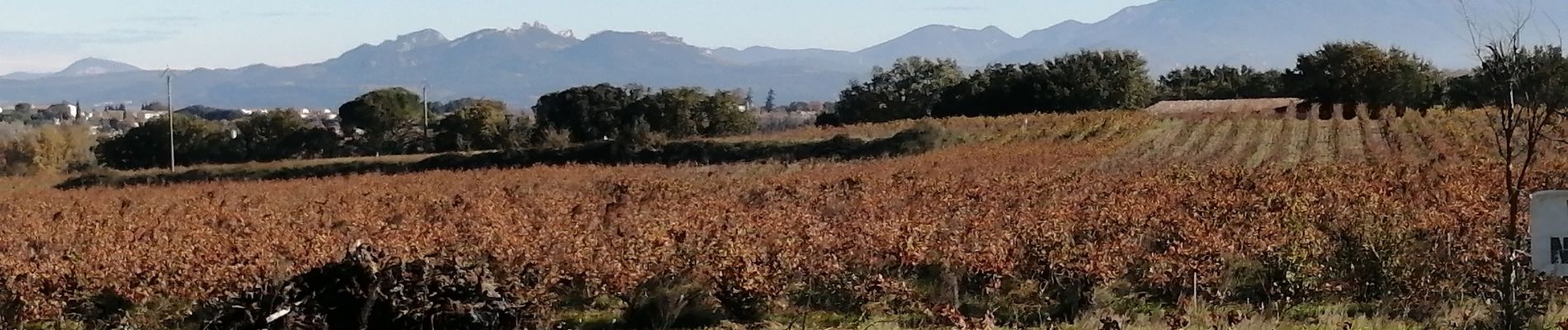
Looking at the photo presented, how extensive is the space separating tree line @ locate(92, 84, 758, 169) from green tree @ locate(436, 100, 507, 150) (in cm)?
4

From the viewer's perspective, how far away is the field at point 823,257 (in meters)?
7.62

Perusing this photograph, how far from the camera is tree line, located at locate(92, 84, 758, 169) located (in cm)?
5706

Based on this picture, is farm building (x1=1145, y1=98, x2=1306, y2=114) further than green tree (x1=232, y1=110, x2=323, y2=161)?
No

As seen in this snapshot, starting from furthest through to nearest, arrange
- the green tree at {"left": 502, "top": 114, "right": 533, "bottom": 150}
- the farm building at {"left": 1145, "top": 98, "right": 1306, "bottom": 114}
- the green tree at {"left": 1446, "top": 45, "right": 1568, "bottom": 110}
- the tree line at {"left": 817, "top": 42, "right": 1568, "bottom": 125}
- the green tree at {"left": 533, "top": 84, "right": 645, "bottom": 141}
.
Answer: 1. the green tree at {"left": 533, "top": 84, "right": 645, "bottom": 141}
2. the green tree at {"left": 502, "top": 114, "right": 533, "bottom": 150}
3. the tree line at {"left": 817, "top": 42, "right": 1568, "bottom": 125}
4. the farm building at {"left": 1145, "top": 98, "right": 1306, "bottom": 114}
5. the green tree at {"left": 1446, "top": 45, "right": 1568, "bottom": 110}

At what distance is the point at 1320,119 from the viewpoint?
118ft

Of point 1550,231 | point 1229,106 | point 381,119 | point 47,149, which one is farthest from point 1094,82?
point 1550,231

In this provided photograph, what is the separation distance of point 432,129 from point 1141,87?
1138 inches

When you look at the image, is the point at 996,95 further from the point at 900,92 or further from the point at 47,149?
the point at 47,149

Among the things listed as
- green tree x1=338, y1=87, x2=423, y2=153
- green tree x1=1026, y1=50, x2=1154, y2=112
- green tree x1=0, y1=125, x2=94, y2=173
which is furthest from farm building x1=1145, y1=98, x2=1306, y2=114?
Result: green tree x1=0, y1=125, x2=94, y2=173

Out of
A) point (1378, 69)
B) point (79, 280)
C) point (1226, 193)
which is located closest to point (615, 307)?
point (79, 280)

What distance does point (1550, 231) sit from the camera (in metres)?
5.70

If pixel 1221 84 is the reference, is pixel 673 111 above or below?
below

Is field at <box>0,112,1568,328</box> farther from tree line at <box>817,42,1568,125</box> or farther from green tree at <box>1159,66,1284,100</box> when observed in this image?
green tree at <box>1159,66,1284,100</box>

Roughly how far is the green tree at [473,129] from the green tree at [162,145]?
9.38 metres
